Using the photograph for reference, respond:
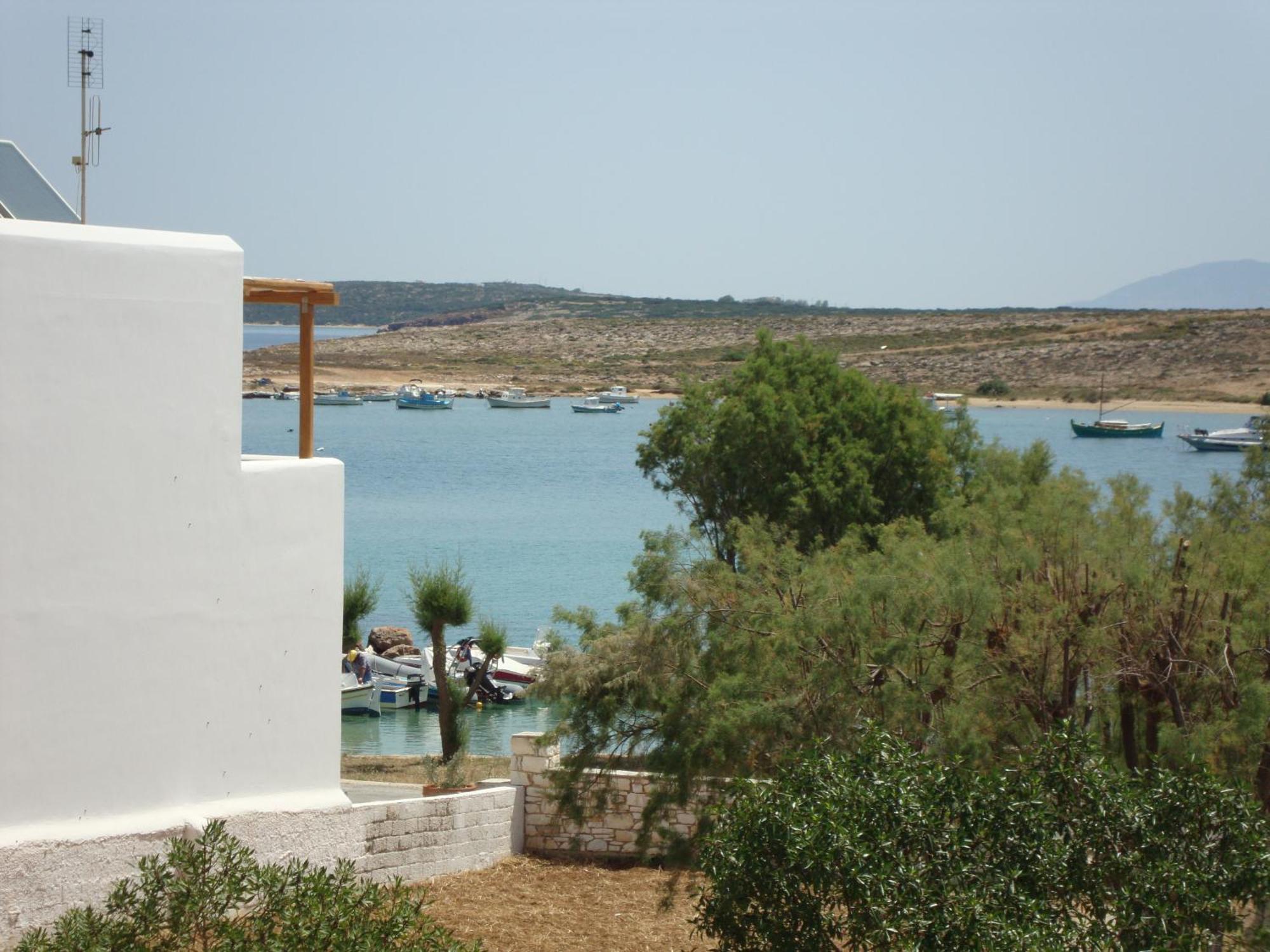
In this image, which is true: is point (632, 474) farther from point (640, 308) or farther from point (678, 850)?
point (640, 308)

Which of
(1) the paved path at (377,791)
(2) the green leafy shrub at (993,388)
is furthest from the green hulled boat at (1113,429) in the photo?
(1) the paved path at (377,791)

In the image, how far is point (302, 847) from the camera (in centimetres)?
1030

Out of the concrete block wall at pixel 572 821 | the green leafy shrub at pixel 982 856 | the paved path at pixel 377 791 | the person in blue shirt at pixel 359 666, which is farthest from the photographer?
the person in blue shirt at pixel 359 666

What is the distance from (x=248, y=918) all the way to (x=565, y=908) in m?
6.57

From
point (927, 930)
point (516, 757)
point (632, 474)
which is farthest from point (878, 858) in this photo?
point (632, 474)

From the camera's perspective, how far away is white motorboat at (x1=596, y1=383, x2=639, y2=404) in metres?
107

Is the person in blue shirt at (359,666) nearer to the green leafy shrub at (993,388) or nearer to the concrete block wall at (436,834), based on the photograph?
the concrete block wall at (436,834)

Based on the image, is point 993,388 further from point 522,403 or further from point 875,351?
point 522,403

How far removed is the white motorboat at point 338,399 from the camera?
11706 cm

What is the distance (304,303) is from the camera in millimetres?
10875

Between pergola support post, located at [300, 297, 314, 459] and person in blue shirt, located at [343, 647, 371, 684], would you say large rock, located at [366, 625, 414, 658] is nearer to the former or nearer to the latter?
person in blue shirt, located at [343, 647, 371, 684]

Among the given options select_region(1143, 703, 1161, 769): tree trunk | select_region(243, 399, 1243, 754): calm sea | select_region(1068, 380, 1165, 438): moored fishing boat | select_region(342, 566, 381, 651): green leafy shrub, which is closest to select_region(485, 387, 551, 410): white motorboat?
select_region(243, 399, 1243, 754): calm sea

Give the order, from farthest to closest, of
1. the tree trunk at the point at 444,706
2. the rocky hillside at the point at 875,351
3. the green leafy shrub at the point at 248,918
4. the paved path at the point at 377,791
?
the rocky hillside at the point at 875,351, the tree trunk at the point at 444,706, the paved path at the point at 377,791, the green leafy shrub at the point at 248,918

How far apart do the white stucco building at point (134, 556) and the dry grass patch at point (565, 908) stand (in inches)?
90.3
